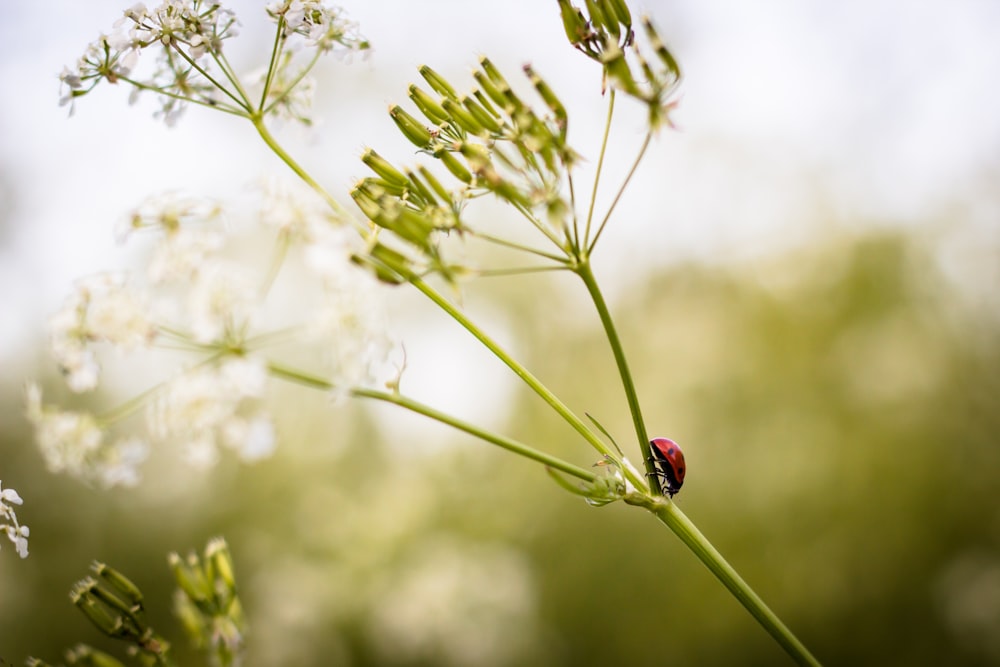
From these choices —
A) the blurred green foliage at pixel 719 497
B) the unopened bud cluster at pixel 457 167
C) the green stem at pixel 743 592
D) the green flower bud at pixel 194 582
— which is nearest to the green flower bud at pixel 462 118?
the unopened bud cluster at pixel 457 167

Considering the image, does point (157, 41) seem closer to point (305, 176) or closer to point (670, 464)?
point (305, 176)

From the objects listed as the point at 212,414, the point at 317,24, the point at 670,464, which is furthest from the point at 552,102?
the point at 670,464

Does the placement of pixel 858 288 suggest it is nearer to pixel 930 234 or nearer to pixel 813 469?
pixel 930 234

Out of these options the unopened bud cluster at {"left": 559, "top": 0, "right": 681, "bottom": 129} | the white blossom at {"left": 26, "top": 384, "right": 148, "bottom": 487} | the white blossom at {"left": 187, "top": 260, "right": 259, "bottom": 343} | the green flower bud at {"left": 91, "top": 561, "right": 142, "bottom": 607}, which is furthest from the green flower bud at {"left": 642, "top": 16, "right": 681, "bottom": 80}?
the green flower bud at {"left": 91, "top": 561, "right": 142, "bottom": 607}

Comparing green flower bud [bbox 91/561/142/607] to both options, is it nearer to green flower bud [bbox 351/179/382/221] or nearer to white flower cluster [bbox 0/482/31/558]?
white flower cluster [bbox 0/482/31/558]

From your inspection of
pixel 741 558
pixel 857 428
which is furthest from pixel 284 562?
pixel 857 428

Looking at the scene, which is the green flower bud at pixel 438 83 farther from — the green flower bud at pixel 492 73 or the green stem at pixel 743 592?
the green stem at pixel 743 592

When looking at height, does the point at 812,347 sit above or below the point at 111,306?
below
